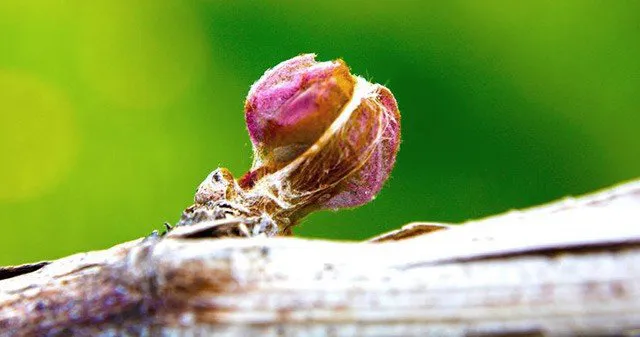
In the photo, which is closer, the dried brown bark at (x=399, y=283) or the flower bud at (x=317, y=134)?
the dried brown bark at (x=399, y=283)

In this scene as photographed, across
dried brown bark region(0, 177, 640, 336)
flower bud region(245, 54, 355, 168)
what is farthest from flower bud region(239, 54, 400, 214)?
dried brown bark region(0, 177, 640, 336)

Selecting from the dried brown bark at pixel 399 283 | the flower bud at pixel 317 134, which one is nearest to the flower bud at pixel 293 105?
the flower bud at pixel 317 134

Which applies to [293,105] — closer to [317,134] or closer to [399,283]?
[317,134]

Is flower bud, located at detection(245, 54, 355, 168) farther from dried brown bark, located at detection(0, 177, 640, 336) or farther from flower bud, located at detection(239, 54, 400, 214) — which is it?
dried brown bark, located at detection(0, 177, 640, 336)

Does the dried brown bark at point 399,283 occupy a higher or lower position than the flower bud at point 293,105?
lower

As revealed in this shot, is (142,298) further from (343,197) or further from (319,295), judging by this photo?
(343,197)

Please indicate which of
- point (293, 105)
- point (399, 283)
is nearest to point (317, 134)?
point (293, 105)

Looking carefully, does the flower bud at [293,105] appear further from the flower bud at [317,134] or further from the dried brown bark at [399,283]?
the dried brown bark at [399,283]
